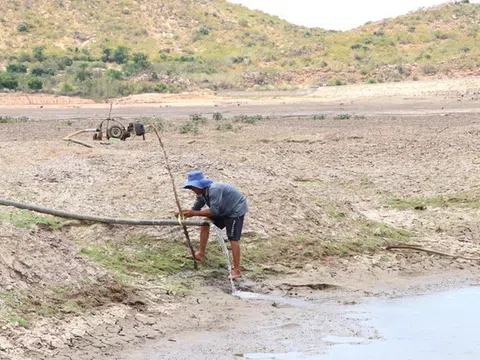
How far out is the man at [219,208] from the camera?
37.5 feet

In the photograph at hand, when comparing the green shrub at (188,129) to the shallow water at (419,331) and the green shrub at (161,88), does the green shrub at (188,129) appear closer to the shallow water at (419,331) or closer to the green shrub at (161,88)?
the shallow water at (419,331)

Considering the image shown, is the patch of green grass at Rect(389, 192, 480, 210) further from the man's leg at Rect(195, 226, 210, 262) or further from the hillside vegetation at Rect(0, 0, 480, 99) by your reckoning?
the hillside vegetation at Rect(0, 0, 480, 99)

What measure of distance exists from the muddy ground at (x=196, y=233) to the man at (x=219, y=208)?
363mm

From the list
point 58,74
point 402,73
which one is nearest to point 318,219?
point 402,73

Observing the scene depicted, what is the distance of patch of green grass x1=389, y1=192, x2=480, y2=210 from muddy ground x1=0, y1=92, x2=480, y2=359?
3cm

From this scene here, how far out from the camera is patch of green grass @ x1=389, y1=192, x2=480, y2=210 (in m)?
16.9

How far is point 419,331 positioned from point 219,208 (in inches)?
105

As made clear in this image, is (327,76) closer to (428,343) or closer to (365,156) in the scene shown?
(365,156)

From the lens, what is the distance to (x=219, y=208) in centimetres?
1147

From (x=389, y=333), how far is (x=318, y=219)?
170 inches

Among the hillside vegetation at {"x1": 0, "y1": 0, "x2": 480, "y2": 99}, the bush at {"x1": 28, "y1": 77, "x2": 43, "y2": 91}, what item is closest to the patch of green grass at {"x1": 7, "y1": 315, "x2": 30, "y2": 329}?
the hillside vegetation at {"x1": 0, "y1": 0, "x2": 480, "y2": 99}

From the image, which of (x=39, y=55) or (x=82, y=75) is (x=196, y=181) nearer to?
(x=82, y=75)

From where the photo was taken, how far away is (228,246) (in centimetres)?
1245

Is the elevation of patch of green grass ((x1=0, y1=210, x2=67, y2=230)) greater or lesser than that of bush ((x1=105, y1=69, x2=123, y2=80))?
greater
